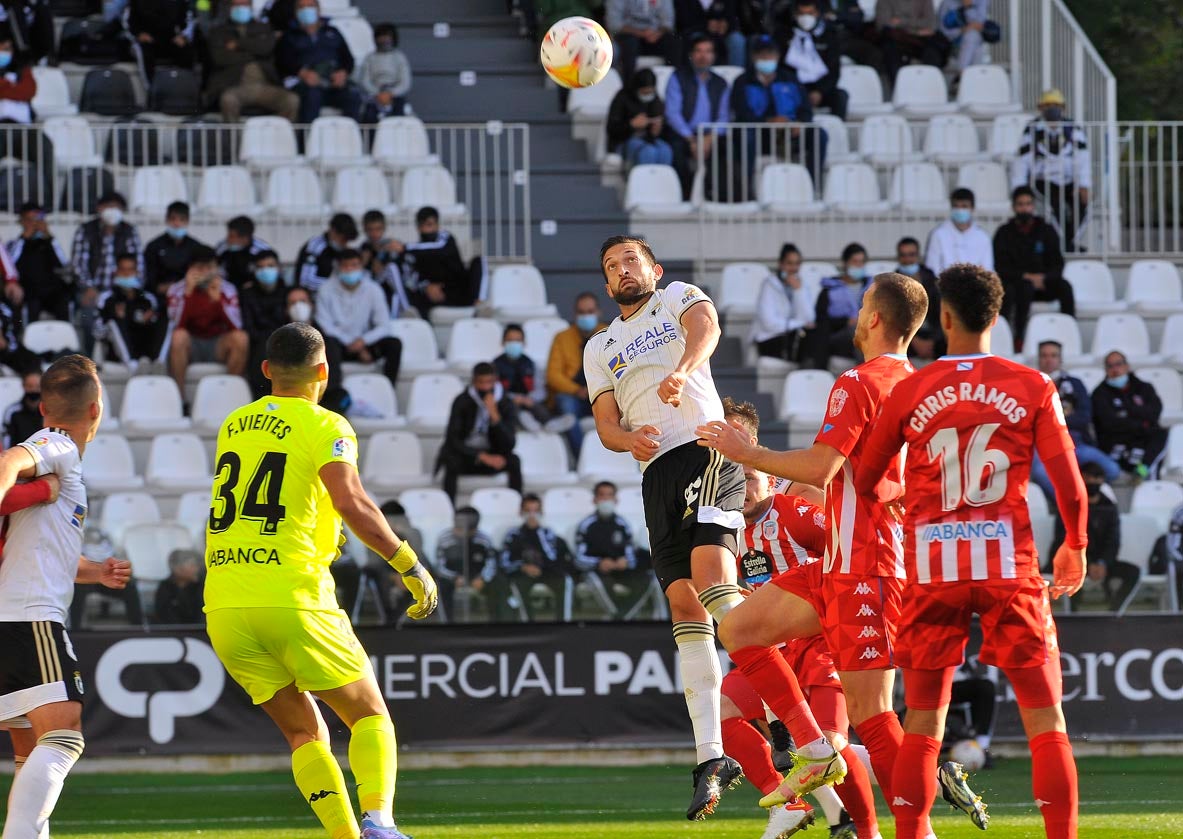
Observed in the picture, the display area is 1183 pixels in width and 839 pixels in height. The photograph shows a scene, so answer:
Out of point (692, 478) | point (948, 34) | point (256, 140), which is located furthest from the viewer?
point (948, 34)

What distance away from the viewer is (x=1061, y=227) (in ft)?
64.4

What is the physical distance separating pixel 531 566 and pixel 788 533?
511cm

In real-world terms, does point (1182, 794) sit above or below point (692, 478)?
below

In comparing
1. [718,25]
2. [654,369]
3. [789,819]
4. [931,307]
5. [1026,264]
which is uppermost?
[718,25]

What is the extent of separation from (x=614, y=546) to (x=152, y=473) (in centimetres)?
453

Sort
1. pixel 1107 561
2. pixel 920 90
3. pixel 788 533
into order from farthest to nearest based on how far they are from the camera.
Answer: pixel 920 90
pixel 1107 561
pixel 788 533

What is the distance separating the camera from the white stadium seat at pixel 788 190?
1911 centimetres

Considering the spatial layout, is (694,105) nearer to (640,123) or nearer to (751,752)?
(640,123)

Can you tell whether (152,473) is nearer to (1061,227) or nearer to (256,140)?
(256,140)

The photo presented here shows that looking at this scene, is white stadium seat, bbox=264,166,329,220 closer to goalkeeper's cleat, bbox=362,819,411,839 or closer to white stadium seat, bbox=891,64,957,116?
white stadium seat, bbox=891,64,957,116

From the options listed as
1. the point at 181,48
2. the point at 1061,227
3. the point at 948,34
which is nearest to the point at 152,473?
the point at 181,48

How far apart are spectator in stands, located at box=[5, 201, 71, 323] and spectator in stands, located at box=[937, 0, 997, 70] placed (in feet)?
35.0

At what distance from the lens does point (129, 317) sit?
17.0 m

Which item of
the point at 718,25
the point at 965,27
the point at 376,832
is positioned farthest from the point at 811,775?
the point at 965,27
